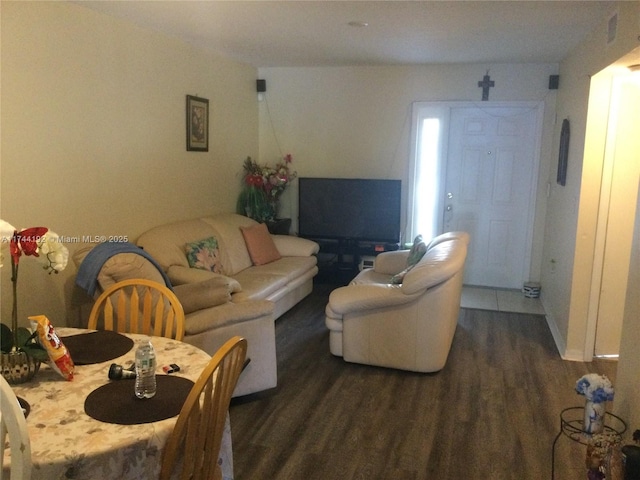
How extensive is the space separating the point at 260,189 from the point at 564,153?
306 centimetres

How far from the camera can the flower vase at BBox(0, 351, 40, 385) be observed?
71.2 inches

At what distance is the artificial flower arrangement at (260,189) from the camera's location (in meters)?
5.79

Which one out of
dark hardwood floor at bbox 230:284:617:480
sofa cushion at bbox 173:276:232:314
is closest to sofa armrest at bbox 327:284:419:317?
dark hardwood floor at bbox 230:284:617:480

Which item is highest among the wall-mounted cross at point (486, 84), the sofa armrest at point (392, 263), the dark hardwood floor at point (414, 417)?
the wall-mounted cross at point (486, 84)

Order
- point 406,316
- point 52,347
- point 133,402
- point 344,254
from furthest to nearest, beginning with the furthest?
point 344,254 < point 406,316 < point 52,347 < point 133,402

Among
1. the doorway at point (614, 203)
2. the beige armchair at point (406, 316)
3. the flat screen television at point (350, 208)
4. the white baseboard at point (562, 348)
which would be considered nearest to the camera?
the beige armchair at point (406, 316)

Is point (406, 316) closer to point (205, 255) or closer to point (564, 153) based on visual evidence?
point (205, 255)

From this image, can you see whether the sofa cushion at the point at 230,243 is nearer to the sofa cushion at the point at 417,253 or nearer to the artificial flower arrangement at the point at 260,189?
the artificial flower arrangement at the point at 260,189

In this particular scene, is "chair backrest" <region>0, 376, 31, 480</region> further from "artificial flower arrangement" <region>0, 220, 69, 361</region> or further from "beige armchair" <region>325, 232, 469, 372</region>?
"beige armchair" <region>325, 232, 469, 372</region>

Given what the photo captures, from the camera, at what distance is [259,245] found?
5.13 meters

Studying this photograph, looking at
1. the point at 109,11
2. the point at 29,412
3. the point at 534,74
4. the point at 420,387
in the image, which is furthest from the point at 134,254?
the point at 534,74

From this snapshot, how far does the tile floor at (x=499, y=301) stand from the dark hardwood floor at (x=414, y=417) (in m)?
0.89

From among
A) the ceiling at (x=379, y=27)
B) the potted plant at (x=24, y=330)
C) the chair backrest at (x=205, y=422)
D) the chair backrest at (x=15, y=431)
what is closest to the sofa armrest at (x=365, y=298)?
the ceiling at (x=379, y=27)

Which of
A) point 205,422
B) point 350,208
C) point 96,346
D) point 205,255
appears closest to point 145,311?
point 96,346
